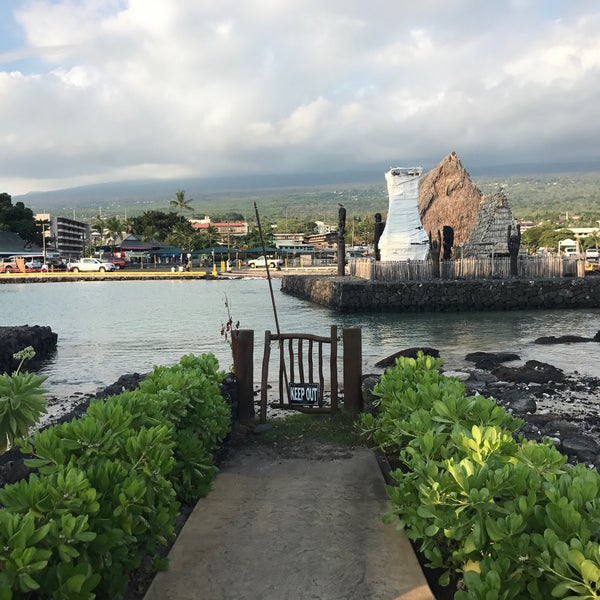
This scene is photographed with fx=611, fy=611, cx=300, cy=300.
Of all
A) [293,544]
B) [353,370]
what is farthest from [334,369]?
[293,544]

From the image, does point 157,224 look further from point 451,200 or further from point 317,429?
point 317,429

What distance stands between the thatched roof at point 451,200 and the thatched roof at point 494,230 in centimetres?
1598

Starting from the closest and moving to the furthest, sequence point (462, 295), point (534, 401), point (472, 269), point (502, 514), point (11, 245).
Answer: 1. point (502, 514)
2. point (534, 401)
3. point (462, 295)
4. point (472, 269)
5. point (11, 245)

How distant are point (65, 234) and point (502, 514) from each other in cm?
16543

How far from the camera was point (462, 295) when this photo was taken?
29.4 m

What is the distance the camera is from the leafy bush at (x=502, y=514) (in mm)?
2605

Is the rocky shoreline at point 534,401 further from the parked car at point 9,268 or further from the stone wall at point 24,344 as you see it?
the parked car at point 9,268

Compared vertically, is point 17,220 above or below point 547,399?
above

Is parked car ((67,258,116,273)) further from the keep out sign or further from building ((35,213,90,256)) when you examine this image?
building ((35,213,90,256))

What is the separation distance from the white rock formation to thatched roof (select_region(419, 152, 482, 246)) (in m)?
21.6

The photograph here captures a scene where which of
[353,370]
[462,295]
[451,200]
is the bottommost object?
[462,295]

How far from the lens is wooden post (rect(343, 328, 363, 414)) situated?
7348 mm

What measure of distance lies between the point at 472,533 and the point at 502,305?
28.2 m

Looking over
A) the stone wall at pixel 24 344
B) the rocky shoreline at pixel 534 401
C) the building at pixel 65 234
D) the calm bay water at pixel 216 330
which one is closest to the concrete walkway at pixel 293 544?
the rocky shoreline at pixel 534 401
